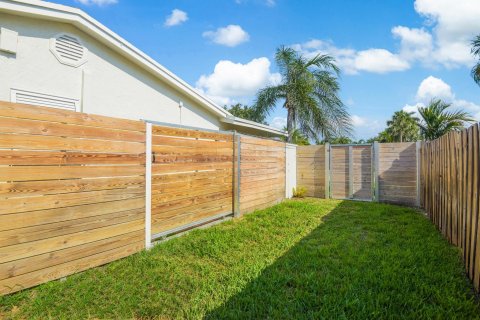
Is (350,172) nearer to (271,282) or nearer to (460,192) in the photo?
(460,192)

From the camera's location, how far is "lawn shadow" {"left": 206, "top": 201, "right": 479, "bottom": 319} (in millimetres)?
2547

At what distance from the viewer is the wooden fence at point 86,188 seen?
2.80 meters

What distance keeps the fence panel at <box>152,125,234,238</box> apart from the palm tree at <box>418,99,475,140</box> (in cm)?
1217

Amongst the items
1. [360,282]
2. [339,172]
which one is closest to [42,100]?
[360,282]

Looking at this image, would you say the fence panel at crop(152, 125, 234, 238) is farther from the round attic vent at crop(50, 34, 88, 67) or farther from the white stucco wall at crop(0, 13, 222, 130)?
the round attic vent at crop(50, 34, 88, 67)

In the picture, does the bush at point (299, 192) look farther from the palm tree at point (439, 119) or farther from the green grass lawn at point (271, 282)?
the palm tree at point (439, 119)

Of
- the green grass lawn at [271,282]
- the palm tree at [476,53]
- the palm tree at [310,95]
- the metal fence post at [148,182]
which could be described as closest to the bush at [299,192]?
the palm tree at [310,95]

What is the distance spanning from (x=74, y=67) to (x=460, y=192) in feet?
22.6

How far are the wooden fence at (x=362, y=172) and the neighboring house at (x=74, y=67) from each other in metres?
6.00

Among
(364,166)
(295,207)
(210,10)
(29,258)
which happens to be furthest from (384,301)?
(210,10)

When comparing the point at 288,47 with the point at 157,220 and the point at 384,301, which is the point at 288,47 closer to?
the point at 157,220

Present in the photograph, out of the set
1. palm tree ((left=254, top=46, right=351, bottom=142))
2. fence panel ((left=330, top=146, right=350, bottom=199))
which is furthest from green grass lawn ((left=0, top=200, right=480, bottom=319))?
palm tree ((left=254, top=46, right=351, bottom=142))

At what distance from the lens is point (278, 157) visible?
346 inches

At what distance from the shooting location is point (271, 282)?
3145 mm
